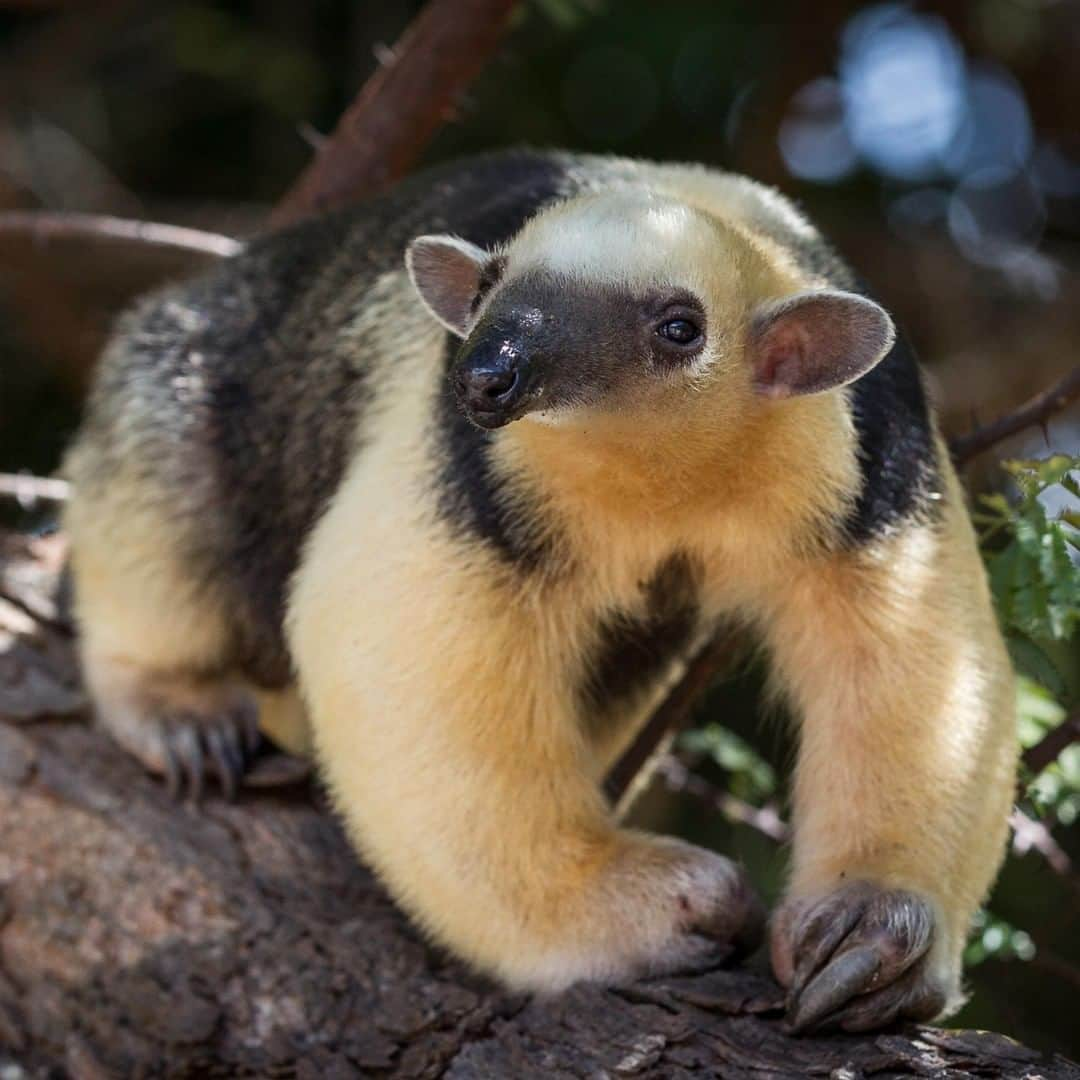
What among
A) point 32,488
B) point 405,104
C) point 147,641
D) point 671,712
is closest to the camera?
point 671,712

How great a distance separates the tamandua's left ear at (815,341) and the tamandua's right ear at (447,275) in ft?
2.69

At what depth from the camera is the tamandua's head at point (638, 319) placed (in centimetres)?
472

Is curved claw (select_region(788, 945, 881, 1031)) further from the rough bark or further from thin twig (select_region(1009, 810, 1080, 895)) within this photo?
thin twig (select_region(1009, 810, 1080, 895))

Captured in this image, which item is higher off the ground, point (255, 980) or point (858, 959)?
point (858, 959)

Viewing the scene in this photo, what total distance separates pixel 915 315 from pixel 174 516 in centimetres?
637

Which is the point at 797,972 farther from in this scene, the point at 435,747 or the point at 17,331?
the point at 17,331

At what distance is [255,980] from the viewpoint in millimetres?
5797

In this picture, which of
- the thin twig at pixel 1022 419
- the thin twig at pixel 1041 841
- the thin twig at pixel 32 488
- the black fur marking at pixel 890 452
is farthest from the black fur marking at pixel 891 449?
the thin twig at pixel 32 488

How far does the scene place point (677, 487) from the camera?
511cm

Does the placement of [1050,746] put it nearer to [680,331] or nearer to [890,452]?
[890,452]

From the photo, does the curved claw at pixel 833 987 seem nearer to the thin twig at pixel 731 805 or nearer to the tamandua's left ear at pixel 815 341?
the thin twig at pixel 731 805

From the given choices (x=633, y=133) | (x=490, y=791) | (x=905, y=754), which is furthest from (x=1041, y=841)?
(x=633, y=133)

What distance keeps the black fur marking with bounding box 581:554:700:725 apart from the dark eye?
0.83 metres

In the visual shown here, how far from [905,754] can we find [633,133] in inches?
294
